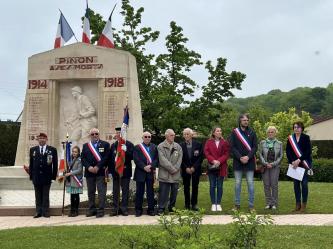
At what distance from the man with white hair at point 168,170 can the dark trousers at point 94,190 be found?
1.15 meters

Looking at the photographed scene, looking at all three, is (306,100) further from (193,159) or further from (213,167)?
(213,167)

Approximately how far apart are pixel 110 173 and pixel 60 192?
4.14 metres

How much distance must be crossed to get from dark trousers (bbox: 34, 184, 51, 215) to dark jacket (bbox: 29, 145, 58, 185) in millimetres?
105

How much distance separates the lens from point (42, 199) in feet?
35.1

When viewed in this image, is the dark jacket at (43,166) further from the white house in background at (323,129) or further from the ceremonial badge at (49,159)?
the white house in background at (323,129)

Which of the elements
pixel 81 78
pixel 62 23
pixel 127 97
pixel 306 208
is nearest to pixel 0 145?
pixel 62 23

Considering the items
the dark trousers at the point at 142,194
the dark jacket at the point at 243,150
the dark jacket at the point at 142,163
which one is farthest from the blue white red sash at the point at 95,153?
the dark jacket at the point at 243,150

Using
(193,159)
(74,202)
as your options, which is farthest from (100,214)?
(193,159)

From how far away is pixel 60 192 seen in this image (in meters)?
14.5

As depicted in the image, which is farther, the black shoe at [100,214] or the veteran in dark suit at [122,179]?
the veteran in dark suit at [122,179]

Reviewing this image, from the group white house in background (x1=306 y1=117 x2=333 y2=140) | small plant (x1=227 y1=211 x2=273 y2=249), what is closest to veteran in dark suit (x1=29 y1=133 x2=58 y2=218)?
small plant (x1=227 y1=211 x2=273 y2=249)

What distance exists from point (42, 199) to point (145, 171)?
87.2 inches

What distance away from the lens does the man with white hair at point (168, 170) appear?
34.2 feet

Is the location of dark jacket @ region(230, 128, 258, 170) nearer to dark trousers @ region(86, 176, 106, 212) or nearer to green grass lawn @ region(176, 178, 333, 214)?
green grass lawn @ region(176, 178, 333, 214)
